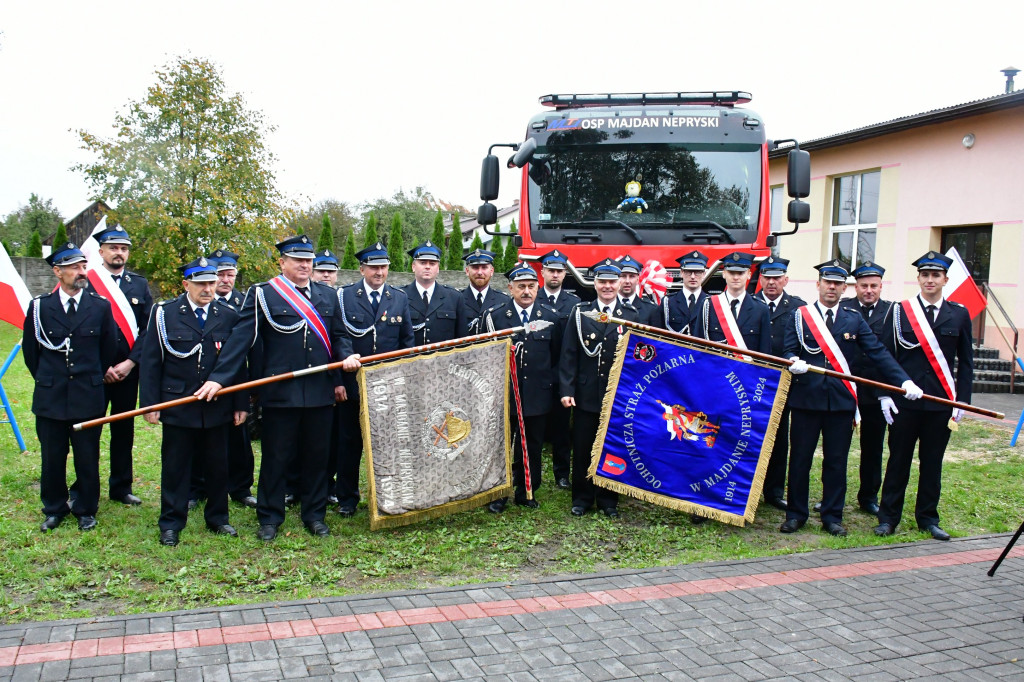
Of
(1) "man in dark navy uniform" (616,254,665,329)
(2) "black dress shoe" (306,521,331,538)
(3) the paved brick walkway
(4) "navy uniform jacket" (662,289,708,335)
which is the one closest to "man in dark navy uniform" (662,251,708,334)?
(4) "navy uniform jacket" (662,289,708,335)

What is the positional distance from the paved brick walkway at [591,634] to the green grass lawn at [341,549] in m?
0.28

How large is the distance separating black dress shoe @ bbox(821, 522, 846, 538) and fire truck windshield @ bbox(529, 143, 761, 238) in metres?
3.32

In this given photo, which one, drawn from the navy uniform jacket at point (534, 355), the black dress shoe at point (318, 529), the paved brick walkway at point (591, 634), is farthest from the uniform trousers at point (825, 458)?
the black dress shoe at point (318, 529)

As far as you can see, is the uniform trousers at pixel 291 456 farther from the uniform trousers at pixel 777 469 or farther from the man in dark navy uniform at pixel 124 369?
the uniform trousers at pixel 777 469

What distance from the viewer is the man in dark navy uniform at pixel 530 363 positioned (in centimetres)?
625

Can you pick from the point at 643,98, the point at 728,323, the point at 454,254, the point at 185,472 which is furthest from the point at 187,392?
the point at 454,254

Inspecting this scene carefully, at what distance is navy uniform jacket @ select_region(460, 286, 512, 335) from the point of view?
6531 millimetres

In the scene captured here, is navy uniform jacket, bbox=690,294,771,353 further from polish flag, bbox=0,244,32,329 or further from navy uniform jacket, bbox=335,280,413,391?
polish flag, bbox=0,244,32,329

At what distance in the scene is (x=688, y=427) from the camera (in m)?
5.81

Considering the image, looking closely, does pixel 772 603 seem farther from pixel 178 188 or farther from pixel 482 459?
pixel 178 188

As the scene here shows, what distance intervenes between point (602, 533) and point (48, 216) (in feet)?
170

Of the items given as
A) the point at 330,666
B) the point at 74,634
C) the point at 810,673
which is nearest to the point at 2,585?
the point at 74,634

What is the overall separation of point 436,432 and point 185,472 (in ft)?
Result: 5.47

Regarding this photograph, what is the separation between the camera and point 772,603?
442 centimetres
